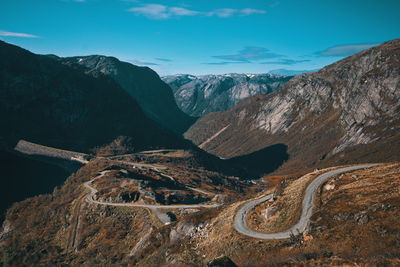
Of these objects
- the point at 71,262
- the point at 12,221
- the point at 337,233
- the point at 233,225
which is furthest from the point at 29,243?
the point at 337,233

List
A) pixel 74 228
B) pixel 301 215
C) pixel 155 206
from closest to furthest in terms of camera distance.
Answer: pixel 301 215 → pixel 155 206 → pixel 74 228

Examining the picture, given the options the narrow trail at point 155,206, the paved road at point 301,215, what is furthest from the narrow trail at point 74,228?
the paved road at point 301,215

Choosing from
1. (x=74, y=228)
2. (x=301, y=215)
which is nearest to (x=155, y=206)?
(x=74, y=228)

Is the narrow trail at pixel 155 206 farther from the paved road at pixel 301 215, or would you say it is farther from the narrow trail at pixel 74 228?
the paved road at pixel 301 215

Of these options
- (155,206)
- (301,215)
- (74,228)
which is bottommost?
(74,228)

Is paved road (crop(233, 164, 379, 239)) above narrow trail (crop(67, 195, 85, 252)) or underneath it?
above

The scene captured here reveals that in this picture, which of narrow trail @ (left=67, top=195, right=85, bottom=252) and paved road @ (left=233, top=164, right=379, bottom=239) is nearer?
paved road @ (left=233, top=164, right=379, bottom=239)

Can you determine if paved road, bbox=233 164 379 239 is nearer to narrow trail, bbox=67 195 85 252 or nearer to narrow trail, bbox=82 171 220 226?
narrow trail, bbox=82 171 220 226

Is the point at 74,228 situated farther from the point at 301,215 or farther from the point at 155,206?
the point at 301,215

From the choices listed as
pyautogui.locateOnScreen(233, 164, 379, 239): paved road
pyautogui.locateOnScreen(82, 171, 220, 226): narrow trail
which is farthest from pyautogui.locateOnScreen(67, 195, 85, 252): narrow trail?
pyautogui.locateOnScreen(233, 164, 379, 239): paved road
